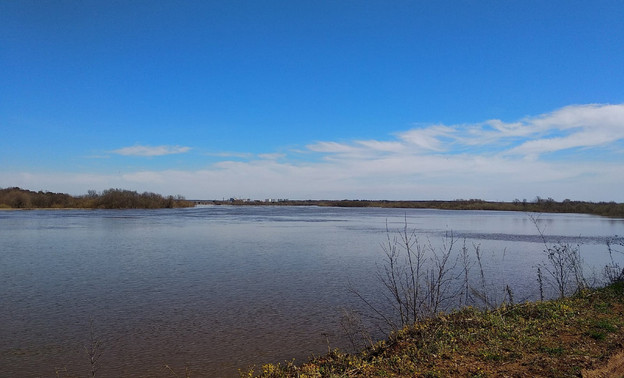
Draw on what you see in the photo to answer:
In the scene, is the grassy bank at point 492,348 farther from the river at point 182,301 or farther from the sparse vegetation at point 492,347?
the river at point 182,301

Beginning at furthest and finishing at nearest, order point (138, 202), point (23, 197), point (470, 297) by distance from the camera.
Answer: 1. point (138, 202)
2. point (23, 197)
3. point (470, 297)

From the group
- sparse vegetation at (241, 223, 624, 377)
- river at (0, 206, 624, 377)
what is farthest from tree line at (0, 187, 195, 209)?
sparse vegetation at (241, 223, 624, 377)

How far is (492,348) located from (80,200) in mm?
87291

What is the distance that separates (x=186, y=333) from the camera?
7832mm

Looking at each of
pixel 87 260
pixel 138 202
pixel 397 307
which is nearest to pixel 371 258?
pixel 397 307

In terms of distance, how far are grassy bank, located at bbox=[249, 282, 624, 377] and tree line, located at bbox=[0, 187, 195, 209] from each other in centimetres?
8010

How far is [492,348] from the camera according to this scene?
18.6 ft

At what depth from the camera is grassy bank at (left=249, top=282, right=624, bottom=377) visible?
16.6ft

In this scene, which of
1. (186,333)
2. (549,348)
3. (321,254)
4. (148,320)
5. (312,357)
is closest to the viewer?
(549,348)

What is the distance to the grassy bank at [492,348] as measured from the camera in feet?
16.6

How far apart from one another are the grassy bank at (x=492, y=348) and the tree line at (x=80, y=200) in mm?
80100

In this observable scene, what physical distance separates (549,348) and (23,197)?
84.6 metres

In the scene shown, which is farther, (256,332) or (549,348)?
(256,332)

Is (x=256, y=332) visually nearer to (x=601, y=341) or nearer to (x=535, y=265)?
(x=601, y=341)
